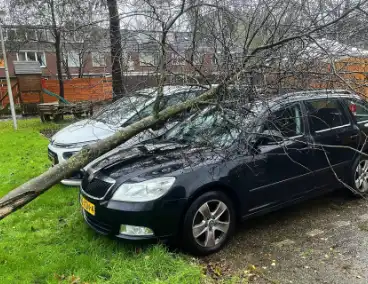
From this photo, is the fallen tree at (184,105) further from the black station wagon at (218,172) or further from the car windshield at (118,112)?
the car windshield at (118,112)

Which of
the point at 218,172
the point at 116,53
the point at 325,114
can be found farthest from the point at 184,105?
the point at 325,114

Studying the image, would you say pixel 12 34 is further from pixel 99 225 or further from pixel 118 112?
pixel 99 225

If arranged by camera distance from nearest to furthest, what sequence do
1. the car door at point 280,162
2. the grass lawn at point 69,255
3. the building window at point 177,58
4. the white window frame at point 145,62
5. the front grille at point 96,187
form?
the grass lawn at point 69,255 → the front grille at point 96,187 → the car door at point 280,162 → the building window at point 177,58 → the white window frame at point 145,62

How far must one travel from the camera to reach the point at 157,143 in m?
4.27

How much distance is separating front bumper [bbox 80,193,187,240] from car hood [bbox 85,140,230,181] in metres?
0.28

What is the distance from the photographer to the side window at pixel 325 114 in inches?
171

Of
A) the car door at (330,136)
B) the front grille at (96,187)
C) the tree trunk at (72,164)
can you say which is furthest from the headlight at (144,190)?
the car door at (330,136)

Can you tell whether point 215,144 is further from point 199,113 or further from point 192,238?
point 192,238

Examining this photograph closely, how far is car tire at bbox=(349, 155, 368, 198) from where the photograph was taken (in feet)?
15.6

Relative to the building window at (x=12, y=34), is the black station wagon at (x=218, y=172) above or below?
below

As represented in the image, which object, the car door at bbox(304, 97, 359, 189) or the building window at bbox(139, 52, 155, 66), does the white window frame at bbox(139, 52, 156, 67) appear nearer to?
the building window at bbox(139, 52, 155, 66)

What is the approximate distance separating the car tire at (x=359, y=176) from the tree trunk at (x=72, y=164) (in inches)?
92.0

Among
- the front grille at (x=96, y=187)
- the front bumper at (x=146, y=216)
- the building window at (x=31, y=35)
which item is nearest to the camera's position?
the front bumper at (x=146, y=216)

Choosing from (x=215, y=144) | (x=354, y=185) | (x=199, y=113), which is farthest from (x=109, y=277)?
(x=354, y=185)
